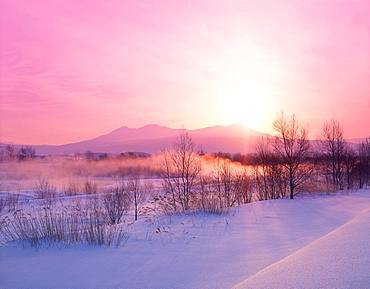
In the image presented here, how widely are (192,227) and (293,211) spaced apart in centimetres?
553

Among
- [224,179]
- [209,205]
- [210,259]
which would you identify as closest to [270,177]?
[224,179]

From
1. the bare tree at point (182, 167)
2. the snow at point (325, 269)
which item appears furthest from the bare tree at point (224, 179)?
the snow at point (325, 269)

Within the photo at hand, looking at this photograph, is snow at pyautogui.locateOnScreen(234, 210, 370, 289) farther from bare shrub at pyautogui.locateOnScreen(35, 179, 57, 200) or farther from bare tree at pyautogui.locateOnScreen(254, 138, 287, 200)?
bare shrub at pyautogui.locateOnScreen(35, 179, 57, 200)

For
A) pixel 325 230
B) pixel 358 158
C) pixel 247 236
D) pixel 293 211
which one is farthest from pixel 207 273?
pixel 358 158

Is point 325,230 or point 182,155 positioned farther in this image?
point 182,155

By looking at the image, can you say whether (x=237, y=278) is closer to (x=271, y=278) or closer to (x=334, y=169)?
(x=271, y=278)

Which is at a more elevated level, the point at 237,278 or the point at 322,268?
the point at 322,268

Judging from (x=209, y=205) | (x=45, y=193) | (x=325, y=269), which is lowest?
(x=45, y=193)

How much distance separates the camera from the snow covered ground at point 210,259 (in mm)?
5023

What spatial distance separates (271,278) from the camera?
4.95m

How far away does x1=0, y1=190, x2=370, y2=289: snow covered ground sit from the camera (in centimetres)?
502

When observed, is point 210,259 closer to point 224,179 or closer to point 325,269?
point 325,269

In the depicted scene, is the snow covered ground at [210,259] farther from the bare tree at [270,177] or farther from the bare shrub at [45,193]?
the bare shrub at [45,193]

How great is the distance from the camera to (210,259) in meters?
7.86
